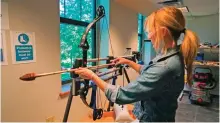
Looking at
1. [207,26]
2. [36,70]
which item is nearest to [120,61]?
[36,70]

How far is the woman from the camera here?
855 millimetres

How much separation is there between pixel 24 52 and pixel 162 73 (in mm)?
1340

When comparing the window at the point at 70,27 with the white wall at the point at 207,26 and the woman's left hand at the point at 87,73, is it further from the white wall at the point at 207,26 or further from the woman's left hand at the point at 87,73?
the white wall at the point at 207,26

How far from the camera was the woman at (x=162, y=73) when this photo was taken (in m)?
0.86

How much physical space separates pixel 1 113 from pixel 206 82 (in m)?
3.89

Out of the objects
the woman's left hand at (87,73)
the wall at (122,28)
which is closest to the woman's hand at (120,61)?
the woman's left hand at (87,73)

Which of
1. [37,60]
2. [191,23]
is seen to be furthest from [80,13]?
[191,23]

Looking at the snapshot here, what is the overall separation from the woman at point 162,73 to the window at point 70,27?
4.92 ft

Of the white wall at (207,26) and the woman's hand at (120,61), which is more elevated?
the white wall at (207,26)

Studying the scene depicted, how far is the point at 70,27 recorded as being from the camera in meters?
2.46

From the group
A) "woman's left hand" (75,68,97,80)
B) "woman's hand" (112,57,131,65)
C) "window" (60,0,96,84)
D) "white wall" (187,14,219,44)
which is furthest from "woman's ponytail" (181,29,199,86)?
"white wall" (187,14,219,44)

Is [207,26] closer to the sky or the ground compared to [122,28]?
closer to the sky

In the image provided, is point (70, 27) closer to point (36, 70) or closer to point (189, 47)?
point (36, 70)

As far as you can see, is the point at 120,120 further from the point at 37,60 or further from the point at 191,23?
the point at 191,23
